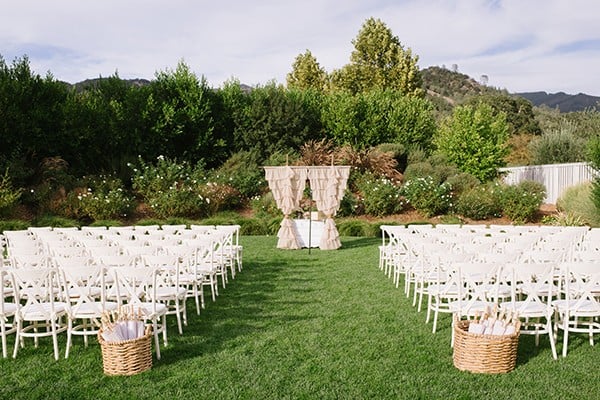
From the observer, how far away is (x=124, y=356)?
4.77 m

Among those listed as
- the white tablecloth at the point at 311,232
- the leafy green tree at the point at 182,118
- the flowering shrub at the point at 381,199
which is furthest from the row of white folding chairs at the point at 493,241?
the leafy green tree at the point at 182,118

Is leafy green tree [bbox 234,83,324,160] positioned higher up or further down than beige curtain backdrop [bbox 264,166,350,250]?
higher up

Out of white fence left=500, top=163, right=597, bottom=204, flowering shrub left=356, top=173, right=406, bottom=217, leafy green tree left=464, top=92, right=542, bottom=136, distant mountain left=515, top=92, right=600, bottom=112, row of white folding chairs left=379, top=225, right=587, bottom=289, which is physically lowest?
row of white folding chairs left=379, top=225, right=587, bottom=289

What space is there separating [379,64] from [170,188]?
19.5 m

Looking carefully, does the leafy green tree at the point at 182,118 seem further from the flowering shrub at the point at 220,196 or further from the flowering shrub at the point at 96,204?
the flowering shrub at the point at 96,204

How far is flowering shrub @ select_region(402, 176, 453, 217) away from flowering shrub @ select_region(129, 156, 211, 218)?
688 cm

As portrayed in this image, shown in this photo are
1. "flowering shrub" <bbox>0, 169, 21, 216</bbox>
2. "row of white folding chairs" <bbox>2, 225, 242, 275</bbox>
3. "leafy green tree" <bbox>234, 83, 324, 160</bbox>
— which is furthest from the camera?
"leafy green tree" <bbox>234, 83, 324, 160</bbox>

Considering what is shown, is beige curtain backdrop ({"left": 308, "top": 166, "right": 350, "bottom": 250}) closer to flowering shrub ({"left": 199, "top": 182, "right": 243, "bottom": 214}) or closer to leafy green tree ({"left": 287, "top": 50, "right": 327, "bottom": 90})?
flowering shrub ({"left": 199, "top": 182, "right": 243, "bottom": 214})

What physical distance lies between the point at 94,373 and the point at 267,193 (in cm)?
1521

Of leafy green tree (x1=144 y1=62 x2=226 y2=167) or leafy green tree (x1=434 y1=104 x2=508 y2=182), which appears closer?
leafy green tree (x1=144 y1=62 x2=226 y2=167)

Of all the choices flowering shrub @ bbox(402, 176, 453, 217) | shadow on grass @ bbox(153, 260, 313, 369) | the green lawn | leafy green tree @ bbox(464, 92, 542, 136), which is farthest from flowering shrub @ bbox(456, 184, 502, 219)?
leafy green tree @ bbox(464, 92, 542, 136)

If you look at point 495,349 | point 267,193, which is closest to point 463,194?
point 267,193

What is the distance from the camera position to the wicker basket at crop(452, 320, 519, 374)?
4.74 meters

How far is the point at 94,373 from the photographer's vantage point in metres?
4.87
